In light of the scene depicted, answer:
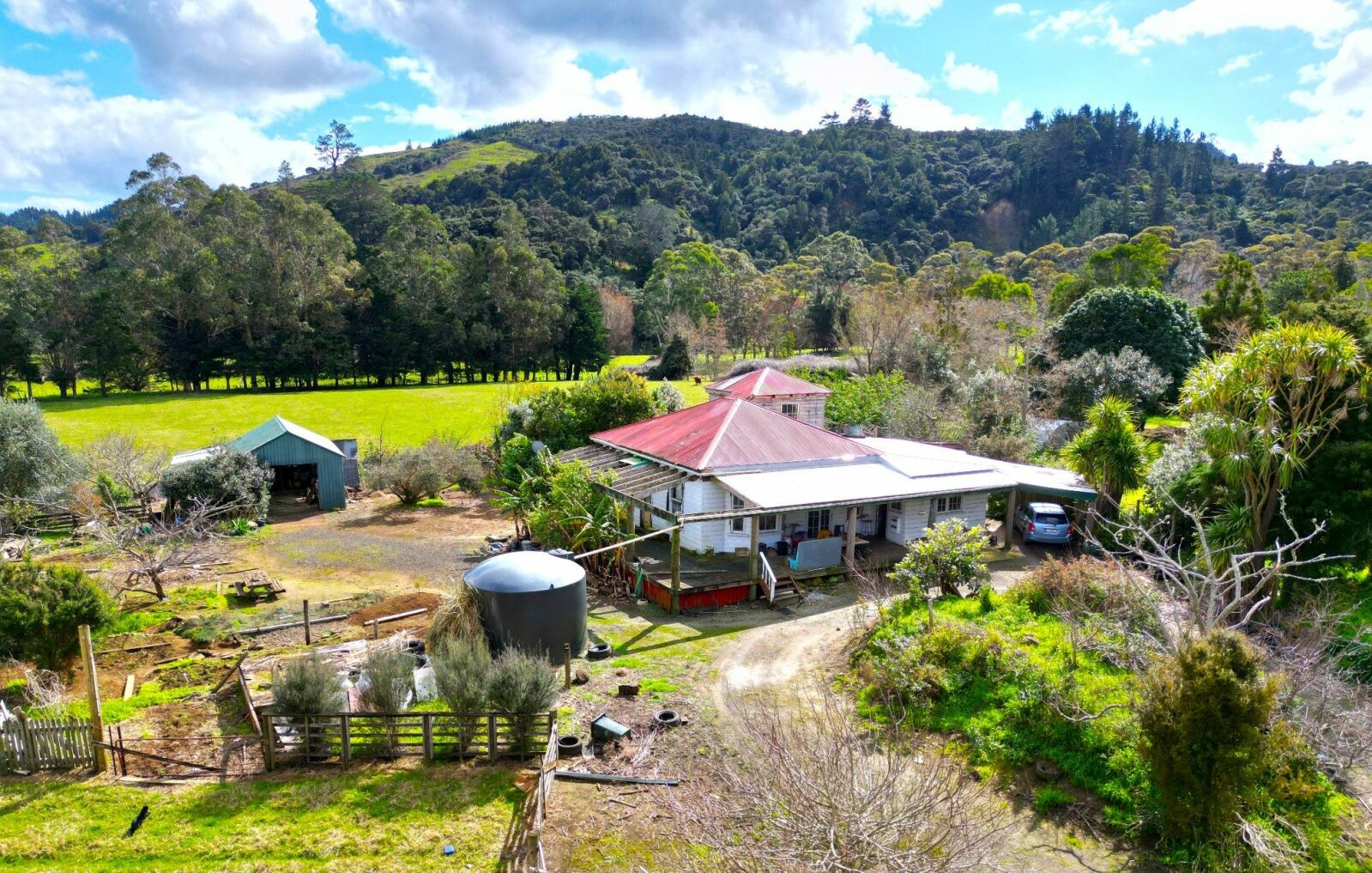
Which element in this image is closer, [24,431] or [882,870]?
[882,870]

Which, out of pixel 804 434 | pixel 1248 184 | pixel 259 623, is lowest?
pixel 259 623

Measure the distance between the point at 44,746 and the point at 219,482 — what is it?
17843 mm

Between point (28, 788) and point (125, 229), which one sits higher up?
point (125, 229)

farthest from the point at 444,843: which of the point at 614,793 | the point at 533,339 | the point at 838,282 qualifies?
the point at 838,282

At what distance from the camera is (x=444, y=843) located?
9258 millimetres

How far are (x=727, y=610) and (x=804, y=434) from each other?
800 centimetres

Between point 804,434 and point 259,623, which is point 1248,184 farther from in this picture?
point 259,623

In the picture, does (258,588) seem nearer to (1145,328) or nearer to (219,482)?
(219,482)

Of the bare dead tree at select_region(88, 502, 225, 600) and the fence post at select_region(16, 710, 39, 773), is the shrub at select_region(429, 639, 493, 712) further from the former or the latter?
the bare dead tree at select_region(88, 502, 225, 600)

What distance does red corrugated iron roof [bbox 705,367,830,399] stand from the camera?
36.6 metres

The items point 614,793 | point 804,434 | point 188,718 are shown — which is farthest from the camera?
point 804,434

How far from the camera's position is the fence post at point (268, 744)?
10883mm

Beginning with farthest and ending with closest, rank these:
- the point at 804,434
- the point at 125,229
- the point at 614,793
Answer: the point at 125,229 → the point at 804,434 → the point at 614,793

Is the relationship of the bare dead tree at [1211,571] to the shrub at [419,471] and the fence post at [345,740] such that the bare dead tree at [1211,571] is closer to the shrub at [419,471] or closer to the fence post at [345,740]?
the fence post at [345,740]
